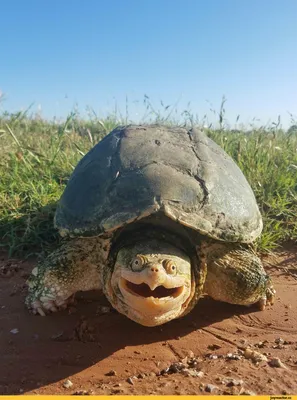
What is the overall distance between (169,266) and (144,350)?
55 cm

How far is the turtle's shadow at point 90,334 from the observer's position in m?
2.14

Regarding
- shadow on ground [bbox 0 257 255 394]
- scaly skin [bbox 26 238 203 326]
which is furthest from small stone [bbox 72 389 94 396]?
scaly skin [bbox 26 238 203 326]

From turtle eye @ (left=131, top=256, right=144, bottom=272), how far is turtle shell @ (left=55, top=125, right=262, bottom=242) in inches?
11.6

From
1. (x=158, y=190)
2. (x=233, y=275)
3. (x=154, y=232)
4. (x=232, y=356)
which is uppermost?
(x=158, y=190)

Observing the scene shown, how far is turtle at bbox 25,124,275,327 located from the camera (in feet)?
7.06

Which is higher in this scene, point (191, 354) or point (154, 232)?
point (154, 232)

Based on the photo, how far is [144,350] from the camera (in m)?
2.28

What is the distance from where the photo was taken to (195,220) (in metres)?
2.30

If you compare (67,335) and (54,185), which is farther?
(54,185)

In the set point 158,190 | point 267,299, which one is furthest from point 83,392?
→ point 267,299

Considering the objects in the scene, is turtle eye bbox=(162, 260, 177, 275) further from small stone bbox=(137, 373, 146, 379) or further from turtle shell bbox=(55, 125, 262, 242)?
small stone bbox=(137, 373, 146, 379)

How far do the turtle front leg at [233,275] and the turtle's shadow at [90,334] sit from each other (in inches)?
5.5

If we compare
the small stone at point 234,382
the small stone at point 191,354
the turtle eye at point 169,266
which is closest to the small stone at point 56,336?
the small stone at point 191,354

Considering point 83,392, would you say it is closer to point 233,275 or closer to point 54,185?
point 233,275
